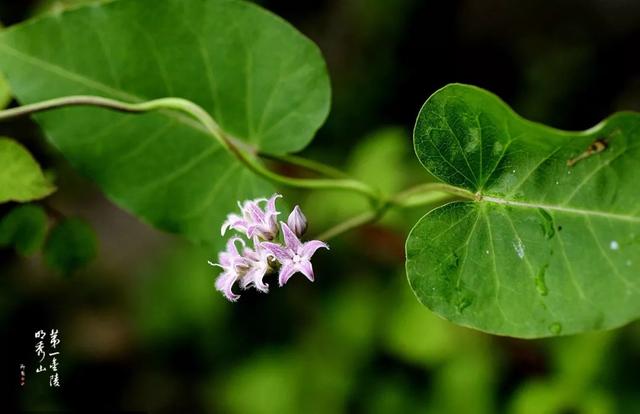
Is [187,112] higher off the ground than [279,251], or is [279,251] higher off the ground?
[187,112]

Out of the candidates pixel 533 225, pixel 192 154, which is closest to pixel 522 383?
pixel 533 225

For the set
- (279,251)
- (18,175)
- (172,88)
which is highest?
(172,88)

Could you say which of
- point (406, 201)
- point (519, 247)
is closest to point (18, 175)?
point (406, 201)

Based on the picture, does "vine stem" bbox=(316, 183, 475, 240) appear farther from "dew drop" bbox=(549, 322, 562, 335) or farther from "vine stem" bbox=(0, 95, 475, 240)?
"dew drop" bbox=(549, 322, 562, 335)

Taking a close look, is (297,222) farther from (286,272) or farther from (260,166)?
(260,166)

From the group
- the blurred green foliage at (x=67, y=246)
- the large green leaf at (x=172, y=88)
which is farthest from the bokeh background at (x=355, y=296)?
the large green leaf at (x=172, y=88)

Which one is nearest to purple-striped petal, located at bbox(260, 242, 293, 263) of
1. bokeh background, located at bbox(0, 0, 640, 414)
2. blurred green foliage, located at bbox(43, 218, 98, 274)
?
blurred green foliage, located at bbox(43, 218, 98, 274)
